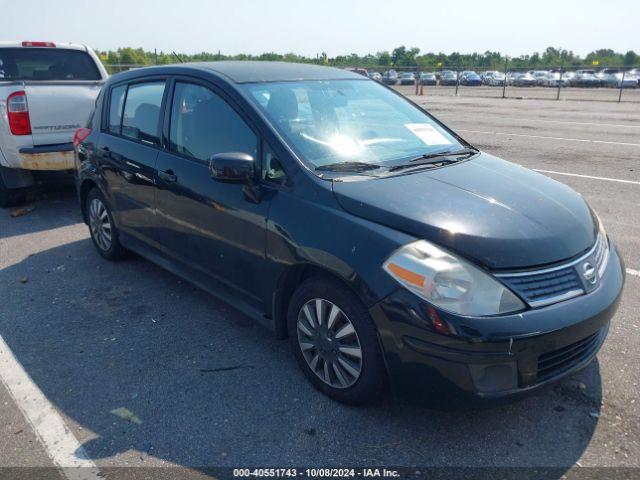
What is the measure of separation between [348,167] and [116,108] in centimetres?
267

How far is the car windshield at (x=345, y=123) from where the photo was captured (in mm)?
3334

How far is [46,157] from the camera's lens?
6805mm

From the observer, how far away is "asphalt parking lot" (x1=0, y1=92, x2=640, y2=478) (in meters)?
2.65

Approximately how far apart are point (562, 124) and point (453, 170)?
1371 cm

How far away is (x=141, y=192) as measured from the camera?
4.34 metres

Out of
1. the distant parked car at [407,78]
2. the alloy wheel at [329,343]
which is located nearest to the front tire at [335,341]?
the alloy wheel at [329,343]

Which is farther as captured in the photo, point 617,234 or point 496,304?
point 617,234

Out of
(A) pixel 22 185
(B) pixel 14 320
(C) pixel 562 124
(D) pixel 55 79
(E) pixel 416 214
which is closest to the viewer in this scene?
(E) pixel 416 214

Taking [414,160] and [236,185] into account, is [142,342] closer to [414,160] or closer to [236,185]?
[236,185]

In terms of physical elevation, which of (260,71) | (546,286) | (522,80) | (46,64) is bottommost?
(522,80)

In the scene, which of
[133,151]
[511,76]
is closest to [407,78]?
[511,76]

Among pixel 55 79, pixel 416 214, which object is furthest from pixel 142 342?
pixel 55 79

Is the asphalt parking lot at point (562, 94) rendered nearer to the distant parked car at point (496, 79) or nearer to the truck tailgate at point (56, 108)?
the distant parked car at point (496, 79)

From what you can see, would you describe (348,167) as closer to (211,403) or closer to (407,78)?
(211,403)
